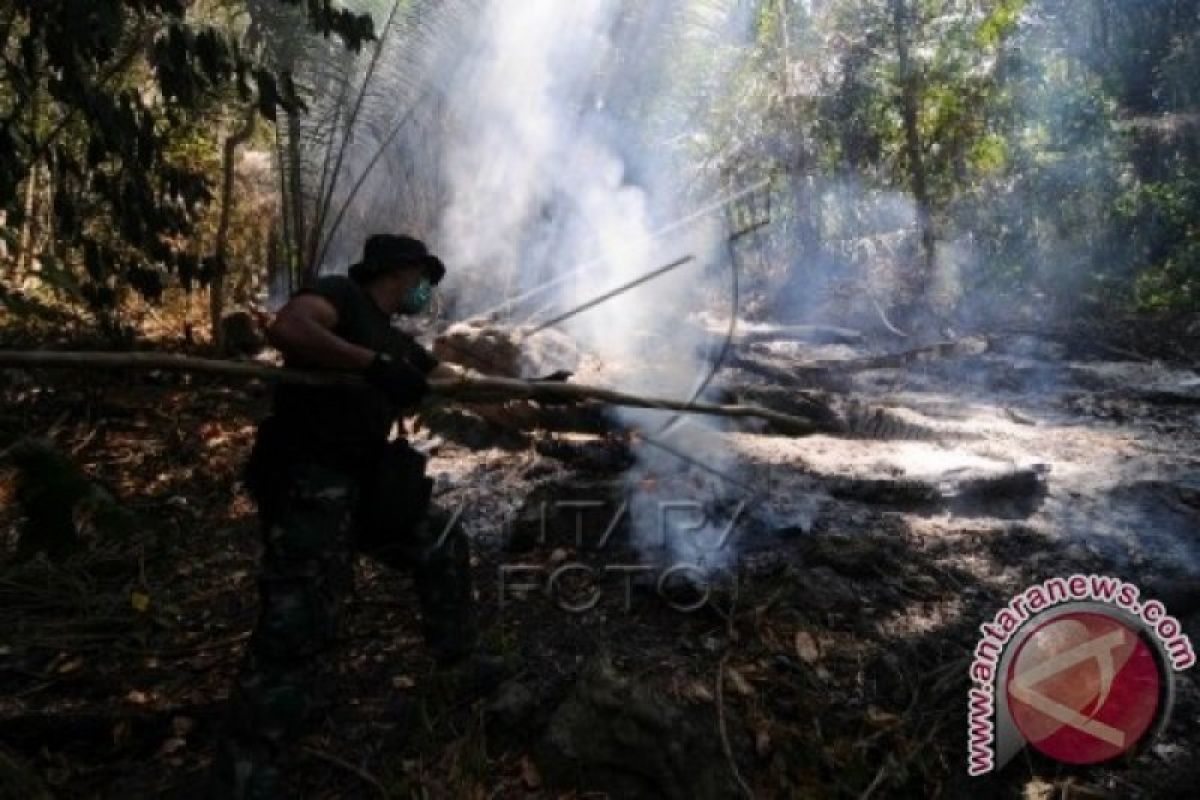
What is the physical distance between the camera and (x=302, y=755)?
8.91 feet

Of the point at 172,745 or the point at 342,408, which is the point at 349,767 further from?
the point at 342,408

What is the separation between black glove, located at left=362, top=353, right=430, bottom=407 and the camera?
2367 mm

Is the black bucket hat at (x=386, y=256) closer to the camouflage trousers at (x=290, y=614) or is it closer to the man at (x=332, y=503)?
the man at (x=332, y=503)

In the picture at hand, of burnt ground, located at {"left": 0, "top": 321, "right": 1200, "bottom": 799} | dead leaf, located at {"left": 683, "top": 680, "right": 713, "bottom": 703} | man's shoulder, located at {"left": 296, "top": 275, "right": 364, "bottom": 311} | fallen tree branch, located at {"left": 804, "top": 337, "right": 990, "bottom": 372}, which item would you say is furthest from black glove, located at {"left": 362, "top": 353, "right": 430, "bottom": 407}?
Answer: fallen tree branch, located at {"left": 804, "top": 337, "right": 990, "bottom": 372}

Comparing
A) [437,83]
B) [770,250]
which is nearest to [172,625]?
[437,83]

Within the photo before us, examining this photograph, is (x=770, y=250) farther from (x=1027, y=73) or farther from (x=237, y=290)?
(x=237, y=290)

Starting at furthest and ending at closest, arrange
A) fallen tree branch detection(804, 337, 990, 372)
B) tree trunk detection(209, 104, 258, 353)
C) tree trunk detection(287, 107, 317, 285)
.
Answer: fallen tree branch detection(804, 337, 990, 372) < tree trunk detection(287, 107, 317, 285) < tree trunk detection(209, 104, 258, 353)

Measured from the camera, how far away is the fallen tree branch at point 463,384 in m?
1.63

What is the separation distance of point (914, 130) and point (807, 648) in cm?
1123

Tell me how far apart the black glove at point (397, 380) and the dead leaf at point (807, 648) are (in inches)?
66.7

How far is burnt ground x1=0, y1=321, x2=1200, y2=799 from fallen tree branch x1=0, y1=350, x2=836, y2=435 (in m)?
0.20

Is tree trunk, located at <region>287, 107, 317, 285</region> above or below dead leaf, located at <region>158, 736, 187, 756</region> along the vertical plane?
above

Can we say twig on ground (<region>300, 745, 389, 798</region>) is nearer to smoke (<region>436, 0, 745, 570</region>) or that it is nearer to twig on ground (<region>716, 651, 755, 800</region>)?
twig on ground (<region>716, 651, 755, 800</region>)

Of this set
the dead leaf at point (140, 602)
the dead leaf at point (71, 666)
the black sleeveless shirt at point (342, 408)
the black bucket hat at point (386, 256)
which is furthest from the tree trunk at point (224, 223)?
the black sleeveless shirt at point (342, 408)
